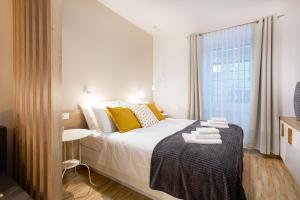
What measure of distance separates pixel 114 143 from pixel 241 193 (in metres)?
1.30

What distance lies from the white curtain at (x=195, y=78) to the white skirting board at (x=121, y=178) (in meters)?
2.18

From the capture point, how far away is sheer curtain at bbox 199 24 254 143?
310 cm

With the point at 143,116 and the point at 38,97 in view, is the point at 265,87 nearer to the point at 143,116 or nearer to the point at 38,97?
the point at 143,116

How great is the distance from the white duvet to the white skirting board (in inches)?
2.2

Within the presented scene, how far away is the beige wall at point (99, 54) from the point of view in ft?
7.54

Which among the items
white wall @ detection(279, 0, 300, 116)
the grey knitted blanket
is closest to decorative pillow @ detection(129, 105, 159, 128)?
the grey knitted blanket

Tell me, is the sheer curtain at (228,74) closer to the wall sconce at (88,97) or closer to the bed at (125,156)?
the bed at (125,156)

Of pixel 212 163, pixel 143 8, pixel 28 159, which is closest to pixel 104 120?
pixel 28 159

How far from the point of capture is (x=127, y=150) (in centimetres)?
176

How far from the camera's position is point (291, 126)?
2154mm

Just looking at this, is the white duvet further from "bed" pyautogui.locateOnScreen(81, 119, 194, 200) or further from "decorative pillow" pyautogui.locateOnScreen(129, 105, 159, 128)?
"decorative pillow" pyautogui.locateOnScreen(129, 105, 159, 128)

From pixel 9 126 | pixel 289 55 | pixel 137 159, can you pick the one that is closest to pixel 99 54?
pixel 9 126

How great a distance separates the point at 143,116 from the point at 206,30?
236 cm

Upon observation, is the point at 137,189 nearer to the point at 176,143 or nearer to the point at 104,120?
the point at 176,143
